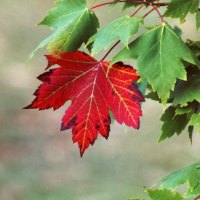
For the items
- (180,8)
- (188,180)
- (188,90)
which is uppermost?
(180,8)

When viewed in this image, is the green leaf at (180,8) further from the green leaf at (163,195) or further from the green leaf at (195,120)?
the green leaf at (163,195)

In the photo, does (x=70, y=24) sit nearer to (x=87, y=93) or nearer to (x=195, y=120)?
(x=87, y=93)

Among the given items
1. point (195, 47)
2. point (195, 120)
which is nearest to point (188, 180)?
point (195, 120)

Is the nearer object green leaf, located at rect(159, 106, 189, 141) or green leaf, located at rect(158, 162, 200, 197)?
green leaf, located at rect(158, 162, 200, 197)

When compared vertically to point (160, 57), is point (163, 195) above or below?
below

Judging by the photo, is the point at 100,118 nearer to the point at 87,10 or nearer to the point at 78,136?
the point at 78,136

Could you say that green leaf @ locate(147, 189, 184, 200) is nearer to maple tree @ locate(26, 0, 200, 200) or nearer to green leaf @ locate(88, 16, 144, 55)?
maple tree @ locate(26, 0, 200, 200)

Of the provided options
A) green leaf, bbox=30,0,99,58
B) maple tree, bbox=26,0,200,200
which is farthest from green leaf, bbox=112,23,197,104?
green leaf, bbox=30,0,99,58
